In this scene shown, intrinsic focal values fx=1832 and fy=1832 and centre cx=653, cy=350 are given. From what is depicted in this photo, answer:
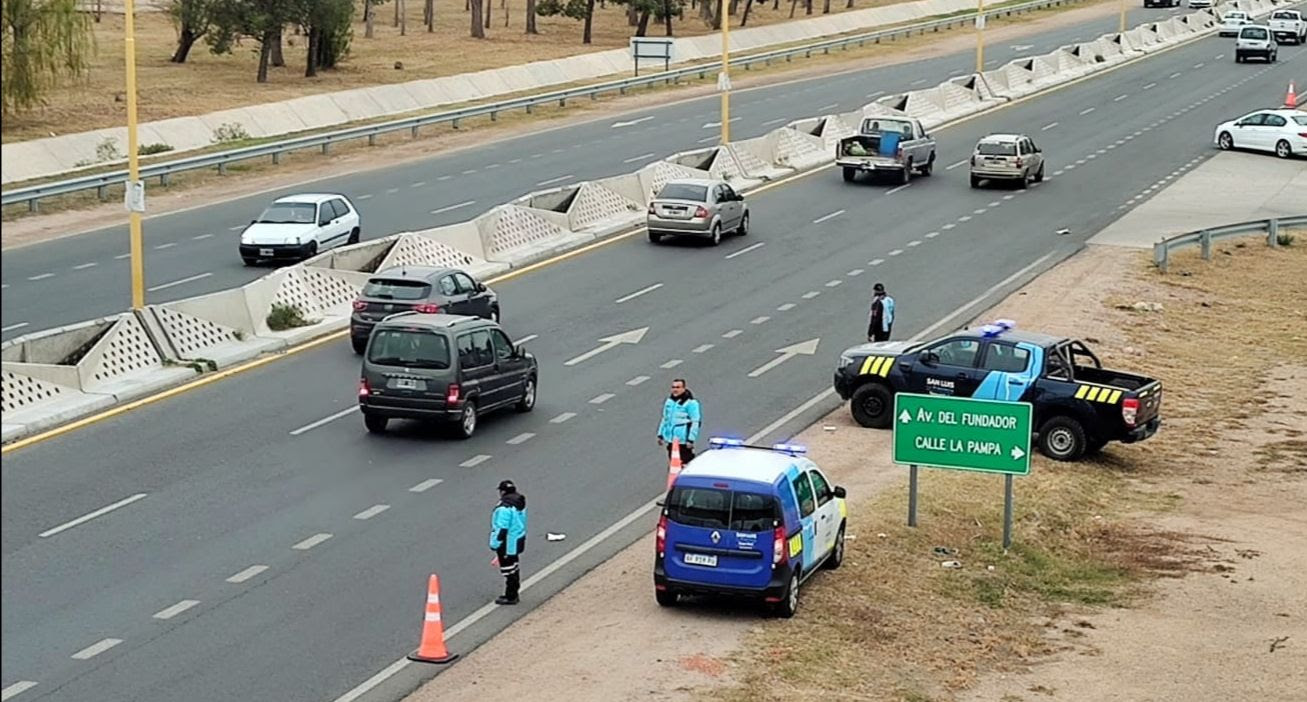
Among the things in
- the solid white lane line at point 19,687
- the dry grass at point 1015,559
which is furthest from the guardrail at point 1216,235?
the solid white lane line at point 19,687

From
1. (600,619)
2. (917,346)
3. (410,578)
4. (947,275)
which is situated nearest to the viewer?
(600,619)

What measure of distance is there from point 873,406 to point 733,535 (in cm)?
988

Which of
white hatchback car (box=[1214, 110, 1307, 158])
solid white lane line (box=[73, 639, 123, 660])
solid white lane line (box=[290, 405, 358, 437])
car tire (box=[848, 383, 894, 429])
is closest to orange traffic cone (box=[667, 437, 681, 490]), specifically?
car tire (box=[848, 383, 894, 429])

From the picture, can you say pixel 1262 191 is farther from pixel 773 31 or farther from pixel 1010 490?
pixel 773 31

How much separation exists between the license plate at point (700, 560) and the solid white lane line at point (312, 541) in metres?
4.68

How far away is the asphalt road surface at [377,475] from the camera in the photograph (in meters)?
16.3

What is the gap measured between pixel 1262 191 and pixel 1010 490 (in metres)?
37.9

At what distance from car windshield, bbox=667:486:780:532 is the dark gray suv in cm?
792

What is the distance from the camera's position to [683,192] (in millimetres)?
42438

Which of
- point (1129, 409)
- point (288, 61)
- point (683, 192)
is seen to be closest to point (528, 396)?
point (1129, 409)

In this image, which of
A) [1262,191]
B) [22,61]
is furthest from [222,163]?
[1262,191]

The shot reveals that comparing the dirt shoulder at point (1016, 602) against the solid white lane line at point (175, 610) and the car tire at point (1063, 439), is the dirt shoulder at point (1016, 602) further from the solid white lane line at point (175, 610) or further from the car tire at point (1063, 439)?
the solid white lane line at point (175, 610)

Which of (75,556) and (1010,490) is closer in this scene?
Result: (75,556)

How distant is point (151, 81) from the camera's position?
74.8 metres
